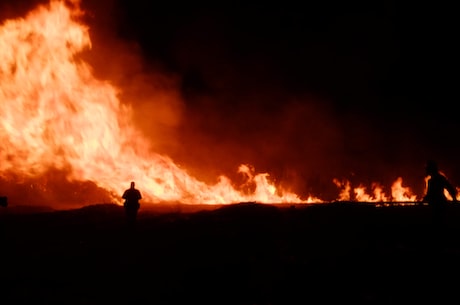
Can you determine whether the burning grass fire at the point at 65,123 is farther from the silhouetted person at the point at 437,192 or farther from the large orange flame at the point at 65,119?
the silhouetted person at the point at 437,192

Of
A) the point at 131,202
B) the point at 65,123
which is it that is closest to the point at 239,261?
the point at 131,202

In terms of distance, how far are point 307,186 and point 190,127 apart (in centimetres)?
1461

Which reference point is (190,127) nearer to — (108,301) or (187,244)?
(187,244)

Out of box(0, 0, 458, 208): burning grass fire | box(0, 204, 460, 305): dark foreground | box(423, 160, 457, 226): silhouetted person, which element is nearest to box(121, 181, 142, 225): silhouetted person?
box(0, 204, 460, 305): dark foreground

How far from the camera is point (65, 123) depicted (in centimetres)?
2777

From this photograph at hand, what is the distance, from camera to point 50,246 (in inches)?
546

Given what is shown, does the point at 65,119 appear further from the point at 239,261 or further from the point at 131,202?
the point at 239,261

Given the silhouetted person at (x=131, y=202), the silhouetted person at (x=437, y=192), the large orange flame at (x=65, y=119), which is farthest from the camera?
the large orange flame at (x=65, y=119)

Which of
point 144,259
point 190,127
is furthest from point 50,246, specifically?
point 190,127

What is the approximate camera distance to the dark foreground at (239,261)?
7816 millimetres

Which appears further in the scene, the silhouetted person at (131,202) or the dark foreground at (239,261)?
the silhouetted person at (131,202)

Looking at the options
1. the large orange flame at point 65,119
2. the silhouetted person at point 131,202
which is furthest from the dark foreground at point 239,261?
the large orange flame at point 65,119

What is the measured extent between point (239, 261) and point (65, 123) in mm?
21241

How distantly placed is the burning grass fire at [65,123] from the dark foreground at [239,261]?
10821 millimetres
